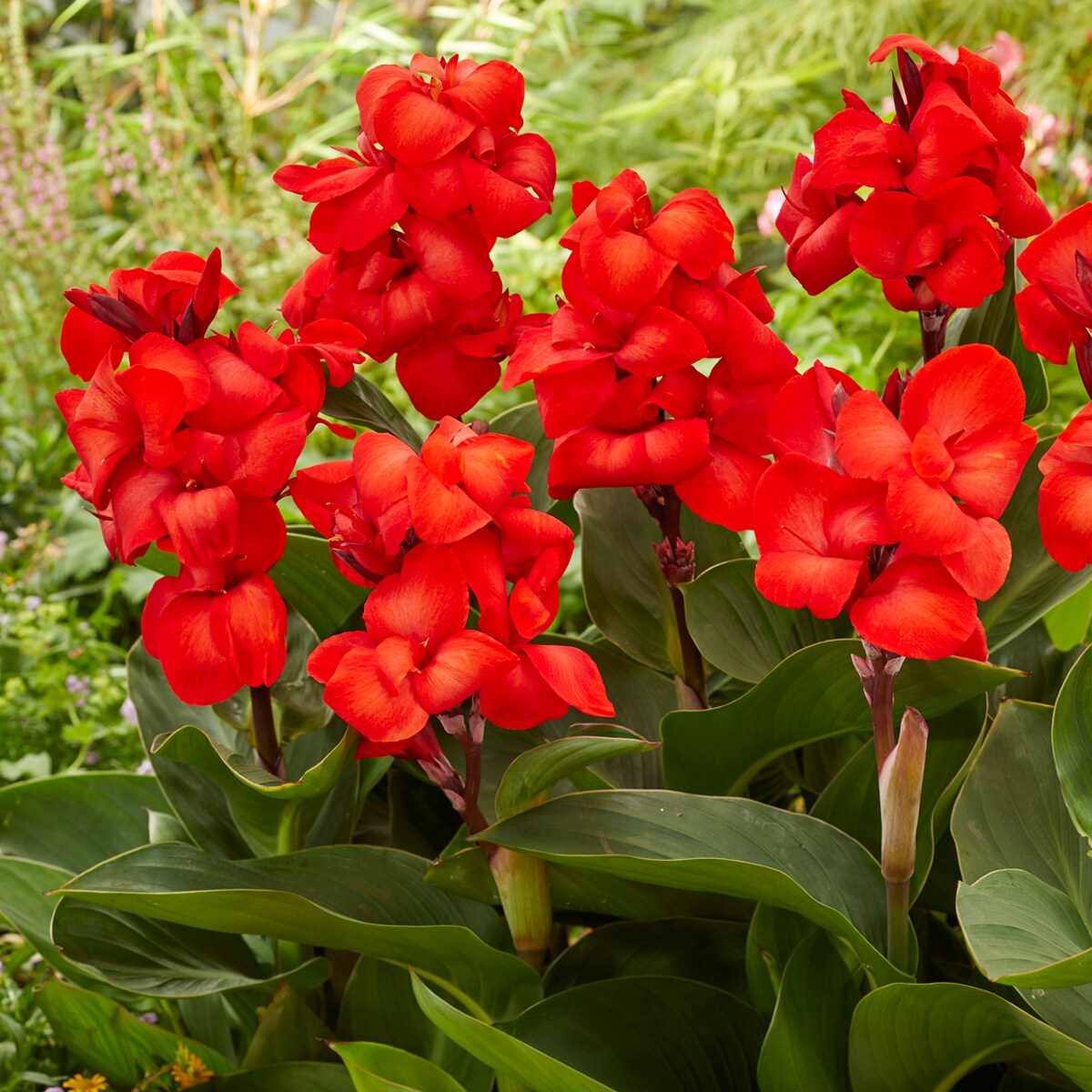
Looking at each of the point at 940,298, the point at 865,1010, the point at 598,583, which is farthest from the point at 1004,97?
the point at 865,1010

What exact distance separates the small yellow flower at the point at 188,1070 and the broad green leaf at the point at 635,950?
217 mm

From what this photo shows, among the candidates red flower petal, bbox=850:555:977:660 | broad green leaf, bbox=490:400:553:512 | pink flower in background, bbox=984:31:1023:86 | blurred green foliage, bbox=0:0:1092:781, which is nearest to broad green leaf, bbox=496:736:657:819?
red flower petal, bbox=850:555:977:660

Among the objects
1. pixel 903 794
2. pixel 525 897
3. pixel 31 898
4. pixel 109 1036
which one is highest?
pixel 903 794

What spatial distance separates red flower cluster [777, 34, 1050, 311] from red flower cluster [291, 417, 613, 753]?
204mm

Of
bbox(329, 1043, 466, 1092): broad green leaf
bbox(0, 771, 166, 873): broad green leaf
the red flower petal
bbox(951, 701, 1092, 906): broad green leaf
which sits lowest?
bbox(0, 771, 166, 873): broad green leaf

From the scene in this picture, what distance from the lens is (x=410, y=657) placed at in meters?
0.45

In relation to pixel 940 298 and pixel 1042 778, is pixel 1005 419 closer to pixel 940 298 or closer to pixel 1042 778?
pixel 940 298

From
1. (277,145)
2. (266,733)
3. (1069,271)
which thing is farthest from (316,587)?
(277,145)

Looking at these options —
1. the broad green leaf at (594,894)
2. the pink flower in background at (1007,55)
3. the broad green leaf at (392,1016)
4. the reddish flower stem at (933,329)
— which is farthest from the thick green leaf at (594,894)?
the pink flower in background at (1007,55)

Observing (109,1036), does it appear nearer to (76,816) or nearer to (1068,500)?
(76,816)

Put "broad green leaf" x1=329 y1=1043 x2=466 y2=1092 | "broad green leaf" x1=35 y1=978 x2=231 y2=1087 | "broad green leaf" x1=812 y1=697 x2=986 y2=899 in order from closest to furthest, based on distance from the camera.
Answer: "broad green leaf" x1=329 y1=1043 x2=466 y2=1092 → "broad green leaf" x1=812 y1=697 x2=986 y2=899 → "broad green leaf" x1=35 y1=978 x2=231 y2=1087

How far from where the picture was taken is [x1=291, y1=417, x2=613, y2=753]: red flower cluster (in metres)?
0.44

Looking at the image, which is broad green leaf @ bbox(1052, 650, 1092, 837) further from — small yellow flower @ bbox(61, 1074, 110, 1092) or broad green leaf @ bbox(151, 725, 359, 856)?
small yellow flower @ bbox(61, 1074, 110, 1092)

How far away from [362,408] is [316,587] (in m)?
0.13
